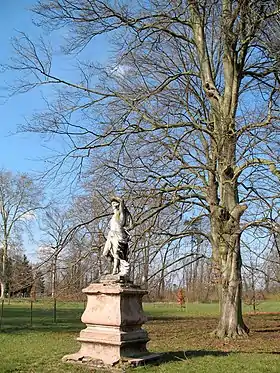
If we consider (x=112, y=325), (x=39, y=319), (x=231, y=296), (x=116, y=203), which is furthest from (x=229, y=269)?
(x=39, y=319)

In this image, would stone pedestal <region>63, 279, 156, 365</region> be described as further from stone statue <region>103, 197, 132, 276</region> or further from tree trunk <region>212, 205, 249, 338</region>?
tree trunk <region>212, 205, 249, 338</region>

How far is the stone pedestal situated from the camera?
895 cm

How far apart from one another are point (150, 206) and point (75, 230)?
8.88 feet

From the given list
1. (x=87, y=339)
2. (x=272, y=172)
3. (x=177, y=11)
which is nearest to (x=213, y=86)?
(x=177, y=11)

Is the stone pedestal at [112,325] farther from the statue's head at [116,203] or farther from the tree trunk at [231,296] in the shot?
the tree trunk at [231,296]

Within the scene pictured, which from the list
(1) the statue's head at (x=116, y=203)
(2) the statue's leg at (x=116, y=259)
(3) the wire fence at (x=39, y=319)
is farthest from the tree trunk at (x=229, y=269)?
(2) the statue's leg at (x=116, y=259)

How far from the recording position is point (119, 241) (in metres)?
9.83

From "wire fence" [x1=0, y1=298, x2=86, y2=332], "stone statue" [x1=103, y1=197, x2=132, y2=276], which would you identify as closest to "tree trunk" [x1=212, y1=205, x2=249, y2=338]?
"wire fence" [x1=0, y1=298, x2=86, y2=332]

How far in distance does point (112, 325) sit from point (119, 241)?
1667 millimetres

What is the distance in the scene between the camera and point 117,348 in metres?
Answer: 8.87

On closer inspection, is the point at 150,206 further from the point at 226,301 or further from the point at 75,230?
the point at 226,301

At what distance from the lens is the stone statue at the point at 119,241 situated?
978 cm

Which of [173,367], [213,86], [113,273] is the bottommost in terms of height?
[173,367]

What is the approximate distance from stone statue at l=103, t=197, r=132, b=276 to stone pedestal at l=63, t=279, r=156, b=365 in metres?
0.40
